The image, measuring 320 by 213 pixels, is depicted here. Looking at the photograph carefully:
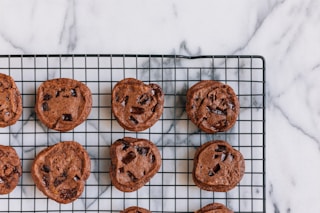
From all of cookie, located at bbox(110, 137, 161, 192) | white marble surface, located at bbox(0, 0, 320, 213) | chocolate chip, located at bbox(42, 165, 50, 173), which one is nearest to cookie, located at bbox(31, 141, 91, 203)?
chocolate chip, located at bbox(42, 165, 50, 173)

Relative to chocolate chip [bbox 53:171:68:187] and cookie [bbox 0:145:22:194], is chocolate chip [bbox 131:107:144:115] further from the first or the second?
cookie [bbox 0:145:22:194]

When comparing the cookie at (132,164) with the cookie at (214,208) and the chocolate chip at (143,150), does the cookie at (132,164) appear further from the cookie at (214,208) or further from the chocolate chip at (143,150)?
the cookie at (214,208)

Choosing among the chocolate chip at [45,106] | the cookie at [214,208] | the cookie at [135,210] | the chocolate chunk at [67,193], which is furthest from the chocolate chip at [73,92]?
the cookie at [214,208]

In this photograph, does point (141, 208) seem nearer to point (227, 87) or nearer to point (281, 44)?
point (227, 87)


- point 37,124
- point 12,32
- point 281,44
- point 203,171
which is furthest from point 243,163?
point 12,32

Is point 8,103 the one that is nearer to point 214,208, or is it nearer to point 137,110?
point 137,110
